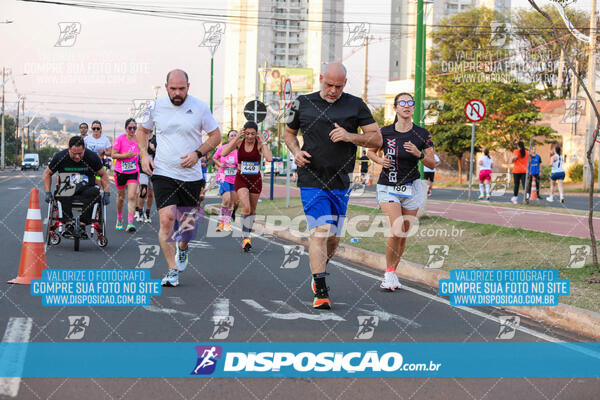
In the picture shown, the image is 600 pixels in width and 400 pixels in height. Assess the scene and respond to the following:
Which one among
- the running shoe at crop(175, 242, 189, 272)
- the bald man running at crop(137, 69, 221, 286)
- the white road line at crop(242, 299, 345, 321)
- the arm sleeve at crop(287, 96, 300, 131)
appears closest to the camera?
the white road line at crop(242, 299, 345, 321)

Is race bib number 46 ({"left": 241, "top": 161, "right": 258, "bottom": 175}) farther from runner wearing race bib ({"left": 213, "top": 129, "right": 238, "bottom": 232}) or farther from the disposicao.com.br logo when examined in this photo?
the disposicao.com.br logo

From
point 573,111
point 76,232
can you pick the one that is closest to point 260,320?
point 76,232

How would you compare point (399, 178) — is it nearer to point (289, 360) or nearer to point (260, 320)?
point (260, 320)

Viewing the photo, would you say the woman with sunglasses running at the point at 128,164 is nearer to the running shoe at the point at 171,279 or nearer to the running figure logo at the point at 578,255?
the running shoe at the point at 171,279

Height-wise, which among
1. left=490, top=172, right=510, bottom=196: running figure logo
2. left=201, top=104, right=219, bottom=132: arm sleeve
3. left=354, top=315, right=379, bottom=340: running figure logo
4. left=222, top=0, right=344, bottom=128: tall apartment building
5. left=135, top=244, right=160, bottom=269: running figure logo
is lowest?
left=490, top=172, right=510, bottom=196: running figure logo

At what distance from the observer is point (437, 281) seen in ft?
28.8

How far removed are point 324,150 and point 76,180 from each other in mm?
5072

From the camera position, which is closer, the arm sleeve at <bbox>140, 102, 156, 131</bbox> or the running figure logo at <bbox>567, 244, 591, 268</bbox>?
the arm sleeve at <bbox>140, 102, 156, 131</bbox>

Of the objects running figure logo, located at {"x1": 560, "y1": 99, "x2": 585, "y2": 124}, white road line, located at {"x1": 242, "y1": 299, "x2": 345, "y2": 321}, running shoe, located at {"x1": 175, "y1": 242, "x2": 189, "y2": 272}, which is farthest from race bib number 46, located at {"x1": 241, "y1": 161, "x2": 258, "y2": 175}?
running figure logo, located at {"x1": 560, "y1": 99, "x2": 585, "y2": 124}

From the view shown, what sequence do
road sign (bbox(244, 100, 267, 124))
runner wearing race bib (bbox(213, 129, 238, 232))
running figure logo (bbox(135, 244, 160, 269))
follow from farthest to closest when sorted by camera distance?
road sign (bbox(244, 100, 267, 124)) < runner wearing race bib (bbox(213, 129, 238, 232)) < running figure logo (bbox(135, 244, 160, 269))

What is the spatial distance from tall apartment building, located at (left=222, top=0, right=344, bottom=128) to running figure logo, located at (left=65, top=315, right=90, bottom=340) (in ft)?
422

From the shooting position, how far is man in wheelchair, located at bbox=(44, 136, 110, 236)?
10727 millimetres

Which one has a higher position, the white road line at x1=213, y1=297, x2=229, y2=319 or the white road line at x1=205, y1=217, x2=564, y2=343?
the white road line at x1=213, y1=297, x2=229, y2=319

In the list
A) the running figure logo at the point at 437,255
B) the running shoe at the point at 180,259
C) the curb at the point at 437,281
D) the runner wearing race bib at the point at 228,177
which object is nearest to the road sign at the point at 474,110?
the curb at the point at 437,281
